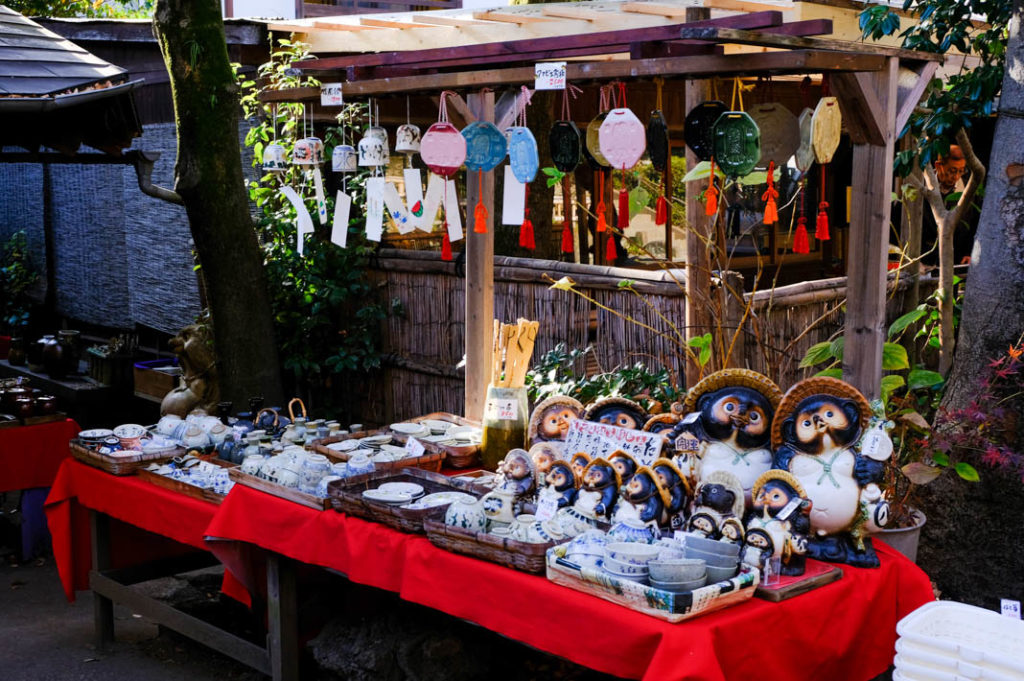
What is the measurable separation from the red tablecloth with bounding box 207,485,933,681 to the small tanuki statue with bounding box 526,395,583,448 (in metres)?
0.78

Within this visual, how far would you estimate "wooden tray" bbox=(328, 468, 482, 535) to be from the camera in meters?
3.80

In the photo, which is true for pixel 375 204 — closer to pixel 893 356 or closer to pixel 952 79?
pixel 893 356

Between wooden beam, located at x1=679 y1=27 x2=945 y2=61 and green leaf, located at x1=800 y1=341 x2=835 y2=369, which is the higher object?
wooden beam, located at x1=679 y1=27 x2=945 y2=61

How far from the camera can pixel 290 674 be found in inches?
171

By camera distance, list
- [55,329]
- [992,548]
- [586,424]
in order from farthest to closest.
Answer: [55,329]
[992,548]
[586,424]

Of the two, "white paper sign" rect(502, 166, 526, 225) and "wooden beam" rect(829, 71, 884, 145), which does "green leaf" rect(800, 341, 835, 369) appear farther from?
"white paper sign" rect(502, 166, 526, 225)

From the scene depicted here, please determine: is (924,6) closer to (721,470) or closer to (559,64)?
(559,64)

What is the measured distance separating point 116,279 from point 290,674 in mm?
7004

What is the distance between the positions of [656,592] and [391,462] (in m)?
1.80

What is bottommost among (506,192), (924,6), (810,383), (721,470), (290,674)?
(290,674)

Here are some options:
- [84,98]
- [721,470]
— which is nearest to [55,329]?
[84,98]

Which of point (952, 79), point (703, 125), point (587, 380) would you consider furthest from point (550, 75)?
point (952, 79)

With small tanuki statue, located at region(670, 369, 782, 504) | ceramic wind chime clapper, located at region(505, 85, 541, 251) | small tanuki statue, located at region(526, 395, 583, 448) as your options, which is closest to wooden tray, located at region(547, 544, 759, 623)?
small tanuki statue, located at region(670, 369, 782, 504)

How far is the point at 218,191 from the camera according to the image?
7.26 m
